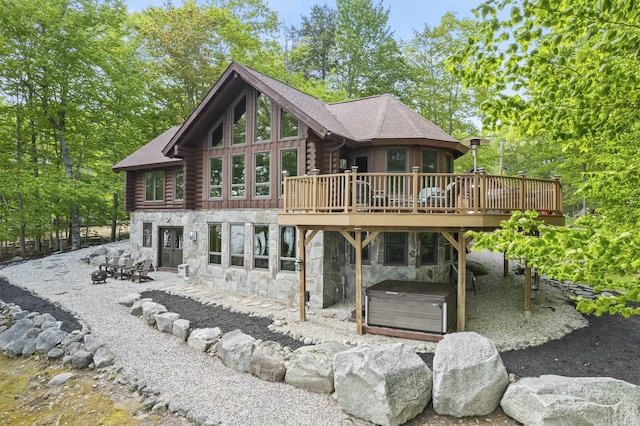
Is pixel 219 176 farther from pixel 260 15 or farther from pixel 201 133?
pixel 260 15

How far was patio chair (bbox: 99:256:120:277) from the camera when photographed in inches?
536

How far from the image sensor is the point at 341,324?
8.84 m

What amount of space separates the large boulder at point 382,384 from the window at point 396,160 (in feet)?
21.1

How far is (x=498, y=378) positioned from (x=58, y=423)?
23.4 ft

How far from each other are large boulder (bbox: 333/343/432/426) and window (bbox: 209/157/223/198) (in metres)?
8.95

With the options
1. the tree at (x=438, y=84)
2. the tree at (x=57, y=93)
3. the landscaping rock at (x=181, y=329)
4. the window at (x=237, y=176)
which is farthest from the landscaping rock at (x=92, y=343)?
the tree at (x=438, y=84)

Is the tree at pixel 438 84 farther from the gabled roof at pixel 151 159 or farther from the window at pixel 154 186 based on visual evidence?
the window at pixel 154 186

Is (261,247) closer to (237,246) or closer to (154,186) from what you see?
(237,246)

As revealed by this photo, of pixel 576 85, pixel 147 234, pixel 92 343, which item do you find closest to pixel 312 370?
pixel 92 343

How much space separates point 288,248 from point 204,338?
4.11 m

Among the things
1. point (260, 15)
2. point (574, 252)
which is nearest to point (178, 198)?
point (574, 252)

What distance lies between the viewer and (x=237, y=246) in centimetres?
1219

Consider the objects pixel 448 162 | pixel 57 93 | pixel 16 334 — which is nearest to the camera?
pixel 16 334

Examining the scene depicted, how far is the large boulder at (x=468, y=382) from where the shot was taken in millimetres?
5203
